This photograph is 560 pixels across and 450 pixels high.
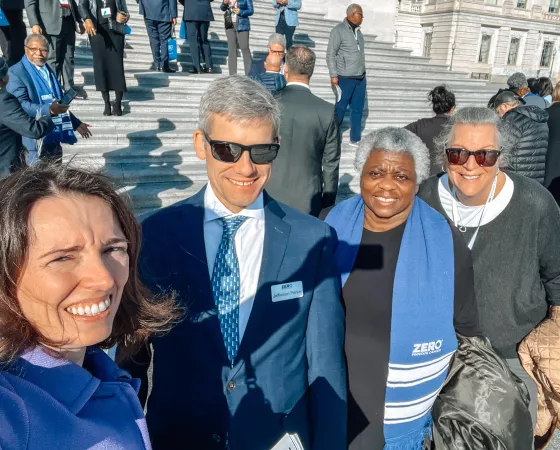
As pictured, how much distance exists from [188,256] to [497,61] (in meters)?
45.9

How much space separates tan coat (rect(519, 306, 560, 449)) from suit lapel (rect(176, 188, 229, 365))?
174 centimetres

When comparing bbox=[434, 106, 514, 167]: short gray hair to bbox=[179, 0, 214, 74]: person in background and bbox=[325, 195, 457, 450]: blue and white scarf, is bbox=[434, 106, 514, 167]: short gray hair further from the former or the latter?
bbox=[179, 0, 214, 74]: person in background

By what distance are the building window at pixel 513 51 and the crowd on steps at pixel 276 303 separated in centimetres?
4631

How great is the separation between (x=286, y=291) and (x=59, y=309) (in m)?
0.77

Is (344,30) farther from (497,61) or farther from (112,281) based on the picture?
(497,61)

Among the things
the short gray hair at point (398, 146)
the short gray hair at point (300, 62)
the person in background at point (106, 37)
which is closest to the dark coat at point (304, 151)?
the short gray hair at point (300, 62)

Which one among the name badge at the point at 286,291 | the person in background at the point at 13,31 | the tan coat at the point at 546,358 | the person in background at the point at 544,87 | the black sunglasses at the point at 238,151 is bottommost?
the tan coat at the point at 546,358

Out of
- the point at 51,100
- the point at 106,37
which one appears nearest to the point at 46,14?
the point at 106,37

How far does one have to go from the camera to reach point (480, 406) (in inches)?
76.5

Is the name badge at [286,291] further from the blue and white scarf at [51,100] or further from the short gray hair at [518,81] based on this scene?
the short gray hair at [518,81]

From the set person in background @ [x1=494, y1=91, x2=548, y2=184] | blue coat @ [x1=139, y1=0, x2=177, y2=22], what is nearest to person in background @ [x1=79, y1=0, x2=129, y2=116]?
blue coat @ [x1=139, y1=0, x2=177, y2=22]

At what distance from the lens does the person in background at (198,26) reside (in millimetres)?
7809

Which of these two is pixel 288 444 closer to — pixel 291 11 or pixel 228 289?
pixel 228 289

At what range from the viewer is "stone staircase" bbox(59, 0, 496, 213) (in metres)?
6.41
